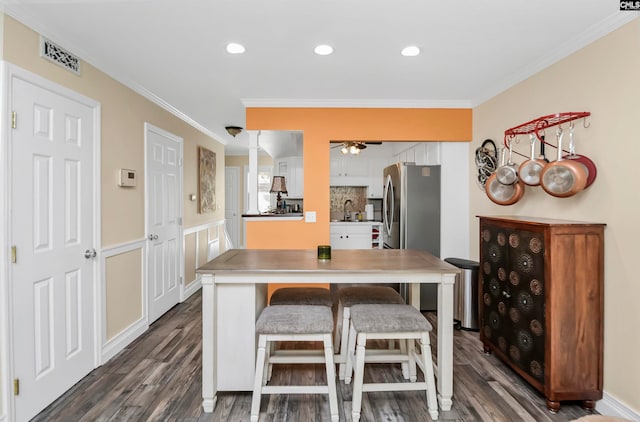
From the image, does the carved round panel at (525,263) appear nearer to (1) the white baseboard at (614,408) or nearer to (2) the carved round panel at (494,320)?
(2) the carved round panel at (494,320)

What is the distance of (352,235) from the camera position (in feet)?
17.0

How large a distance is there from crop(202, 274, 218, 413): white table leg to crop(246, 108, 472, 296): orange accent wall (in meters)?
1.67

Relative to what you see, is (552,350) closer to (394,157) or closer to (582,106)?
(582,106)

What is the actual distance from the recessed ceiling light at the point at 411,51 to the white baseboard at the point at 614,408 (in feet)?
8.26

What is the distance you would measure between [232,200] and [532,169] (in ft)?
19.6

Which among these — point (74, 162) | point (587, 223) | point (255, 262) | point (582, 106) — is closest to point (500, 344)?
point (587, 223)

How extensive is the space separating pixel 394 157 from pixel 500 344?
12.0 feet

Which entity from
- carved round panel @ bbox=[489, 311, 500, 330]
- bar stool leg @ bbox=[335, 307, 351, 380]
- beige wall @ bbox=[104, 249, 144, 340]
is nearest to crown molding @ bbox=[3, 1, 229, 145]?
beige wall @ bbox=[104, 249, 144, 340]

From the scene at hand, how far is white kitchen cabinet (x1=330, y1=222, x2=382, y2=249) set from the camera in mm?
5152

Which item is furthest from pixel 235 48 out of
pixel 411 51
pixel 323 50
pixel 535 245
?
pixel 535 245

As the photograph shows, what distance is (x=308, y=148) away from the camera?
369cm

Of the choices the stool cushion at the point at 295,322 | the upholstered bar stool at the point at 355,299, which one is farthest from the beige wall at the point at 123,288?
the upholstered bar stool at the point at 355,299

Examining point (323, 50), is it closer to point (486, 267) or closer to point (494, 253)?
point (494, 253)

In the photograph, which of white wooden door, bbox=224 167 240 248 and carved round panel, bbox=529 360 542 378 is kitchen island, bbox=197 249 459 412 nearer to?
carved round panel, bbox=529 360 542 378
